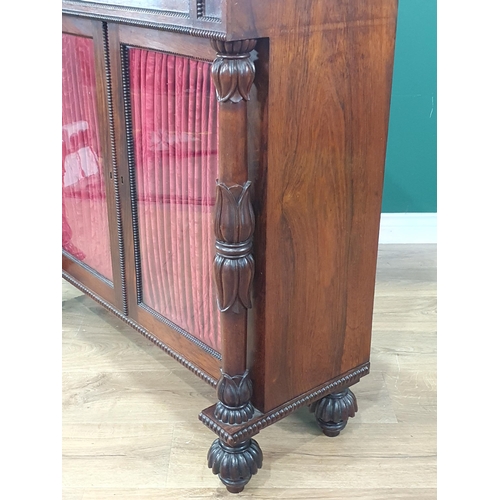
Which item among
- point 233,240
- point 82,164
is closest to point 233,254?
point 233,240

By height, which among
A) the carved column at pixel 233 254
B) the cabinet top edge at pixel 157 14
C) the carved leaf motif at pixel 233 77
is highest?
the cabinet top edge at pixel 157 14

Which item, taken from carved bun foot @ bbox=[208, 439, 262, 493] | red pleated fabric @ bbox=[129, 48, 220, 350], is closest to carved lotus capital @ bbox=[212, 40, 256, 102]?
red pleated fabric @ bbox=[129, 48, 220, 350]

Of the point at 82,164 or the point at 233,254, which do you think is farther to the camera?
the point at 82,164

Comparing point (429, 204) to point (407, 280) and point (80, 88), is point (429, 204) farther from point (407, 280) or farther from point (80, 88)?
point (80, 88)

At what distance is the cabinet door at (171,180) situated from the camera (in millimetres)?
1162

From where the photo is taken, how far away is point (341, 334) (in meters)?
1.31

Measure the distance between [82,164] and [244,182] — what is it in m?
0.64

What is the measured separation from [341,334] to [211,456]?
354 mm

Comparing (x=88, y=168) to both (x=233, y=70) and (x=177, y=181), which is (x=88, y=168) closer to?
(x=177, y=181)

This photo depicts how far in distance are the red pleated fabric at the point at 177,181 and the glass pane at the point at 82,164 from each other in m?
0.18

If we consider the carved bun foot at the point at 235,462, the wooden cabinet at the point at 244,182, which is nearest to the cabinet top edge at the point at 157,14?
the wooden cabinet at the point at 244,182

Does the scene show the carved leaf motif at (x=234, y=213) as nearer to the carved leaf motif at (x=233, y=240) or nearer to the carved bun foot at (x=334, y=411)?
the carved leaf motif at (x=233, y=240)

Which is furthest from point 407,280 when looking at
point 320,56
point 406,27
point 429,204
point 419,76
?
point 320,56

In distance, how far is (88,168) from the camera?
1.53 metres
